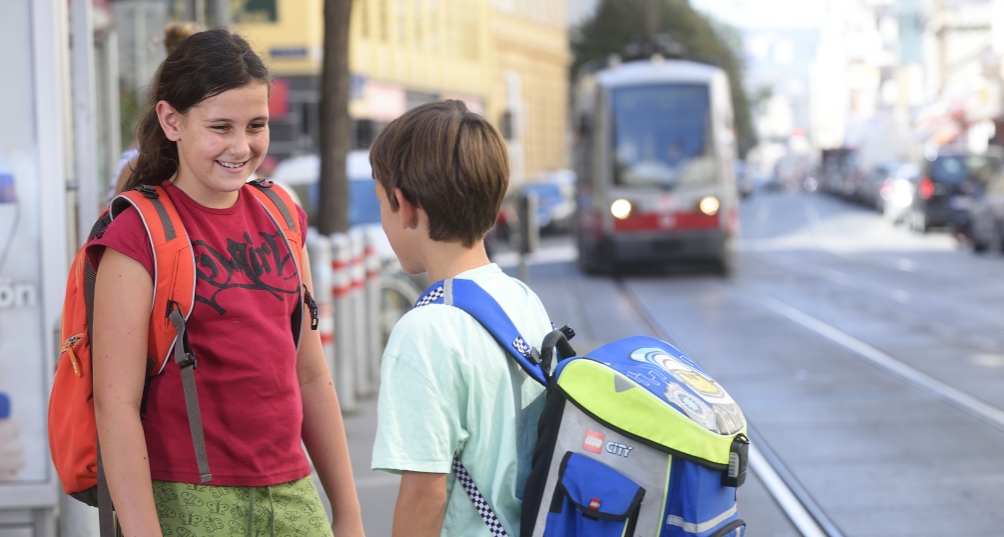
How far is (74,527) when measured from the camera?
4.00 meters

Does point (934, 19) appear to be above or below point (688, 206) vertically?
above

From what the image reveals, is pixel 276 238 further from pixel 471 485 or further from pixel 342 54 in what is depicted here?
pixel 342 54

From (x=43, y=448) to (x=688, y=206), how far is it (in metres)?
13.9

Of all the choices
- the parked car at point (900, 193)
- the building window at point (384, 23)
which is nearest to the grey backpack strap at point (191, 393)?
A: the parked car at point (900, 193)

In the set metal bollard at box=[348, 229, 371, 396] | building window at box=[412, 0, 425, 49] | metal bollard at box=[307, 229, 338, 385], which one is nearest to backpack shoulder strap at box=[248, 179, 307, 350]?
metal bollard at box=[307, 229, 338, 385]

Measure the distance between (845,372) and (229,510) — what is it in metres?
7.54

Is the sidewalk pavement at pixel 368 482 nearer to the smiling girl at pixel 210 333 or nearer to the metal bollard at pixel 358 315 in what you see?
the metal bollard at pixel 358 315

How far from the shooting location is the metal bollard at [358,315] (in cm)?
820

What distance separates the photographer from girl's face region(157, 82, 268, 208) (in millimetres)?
2203

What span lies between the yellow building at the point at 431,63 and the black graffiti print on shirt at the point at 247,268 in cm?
1493

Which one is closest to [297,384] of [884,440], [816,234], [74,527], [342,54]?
[74,527]

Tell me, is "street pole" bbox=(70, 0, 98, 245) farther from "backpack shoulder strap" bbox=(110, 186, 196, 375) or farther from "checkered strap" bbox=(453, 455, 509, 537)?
"checkered strap" bbox=(453, 455, 509, 537)

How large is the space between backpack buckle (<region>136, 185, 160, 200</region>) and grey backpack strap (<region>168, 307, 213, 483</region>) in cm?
21

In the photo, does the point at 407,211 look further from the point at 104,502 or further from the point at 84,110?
the point at 84,110
